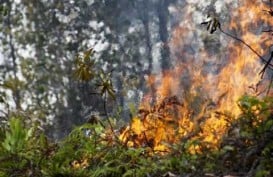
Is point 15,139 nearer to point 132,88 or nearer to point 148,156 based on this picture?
point 148,156

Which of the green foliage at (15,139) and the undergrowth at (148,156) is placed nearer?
the undergrowth at (148,156)

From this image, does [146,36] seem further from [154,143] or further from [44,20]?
[154,143]

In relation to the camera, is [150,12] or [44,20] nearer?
[44,20]

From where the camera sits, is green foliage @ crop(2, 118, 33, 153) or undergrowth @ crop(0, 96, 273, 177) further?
green foliage @ crop(2, 118, 33, 153)

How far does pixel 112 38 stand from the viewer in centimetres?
2253

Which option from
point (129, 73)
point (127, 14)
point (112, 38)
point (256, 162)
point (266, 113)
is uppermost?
point (127, 14)

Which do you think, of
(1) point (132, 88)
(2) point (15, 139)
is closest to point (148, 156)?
(2) point (15, 139)

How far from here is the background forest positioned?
2246 mm

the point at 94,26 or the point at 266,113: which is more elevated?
the point at 94,26

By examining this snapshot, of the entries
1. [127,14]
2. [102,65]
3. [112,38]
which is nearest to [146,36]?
[127,14]

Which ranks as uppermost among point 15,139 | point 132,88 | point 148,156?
point 132,88

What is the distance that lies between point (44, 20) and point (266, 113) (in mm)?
18869

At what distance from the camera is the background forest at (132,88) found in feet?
7.37

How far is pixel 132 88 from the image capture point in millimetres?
21594
